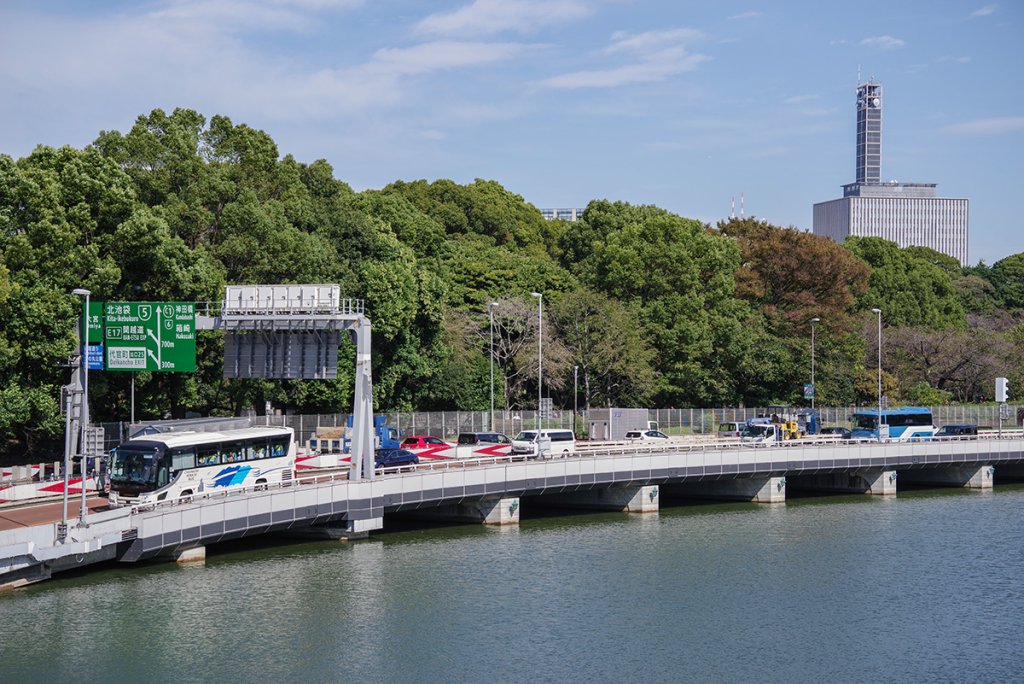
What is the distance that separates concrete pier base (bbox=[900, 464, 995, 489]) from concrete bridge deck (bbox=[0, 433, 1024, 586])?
8cm

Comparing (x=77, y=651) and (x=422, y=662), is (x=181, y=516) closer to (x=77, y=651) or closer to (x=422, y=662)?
(x=77, y=651)

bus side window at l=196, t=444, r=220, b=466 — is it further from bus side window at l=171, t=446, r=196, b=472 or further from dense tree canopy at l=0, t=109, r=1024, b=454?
dense tree canopy at l=0, t=109, r=1024, b=454

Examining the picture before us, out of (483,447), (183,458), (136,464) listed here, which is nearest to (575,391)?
(483,447)

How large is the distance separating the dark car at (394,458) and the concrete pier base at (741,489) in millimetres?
17879

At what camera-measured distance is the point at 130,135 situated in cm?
7838

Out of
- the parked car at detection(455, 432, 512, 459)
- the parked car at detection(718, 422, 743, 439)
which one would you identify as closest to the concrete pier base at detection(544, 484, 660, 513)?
the parked car at detection(455, 432, 512, 459)

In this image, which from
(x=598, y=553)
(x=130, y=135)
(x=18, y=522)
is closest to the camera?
(x=18, y=522)

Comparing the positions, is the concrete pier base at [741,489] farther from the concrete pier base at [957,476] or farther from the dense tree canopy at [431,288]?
the concrete pier base at [957,476]

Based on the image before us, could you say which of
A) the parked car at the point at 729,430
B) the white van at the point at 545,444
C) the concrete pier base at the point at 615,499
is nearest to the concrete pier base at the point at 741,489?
the concrete pier base at the point at 615,499

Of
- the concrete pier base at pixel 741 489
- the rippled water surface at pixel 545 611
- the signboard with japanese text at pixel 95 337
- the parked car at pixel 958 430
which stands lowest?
the rippled water surface at pixel 545 611

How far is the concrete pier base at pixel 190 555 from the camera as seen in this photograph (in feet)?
146

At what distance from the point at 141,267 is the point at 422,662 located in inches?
1521

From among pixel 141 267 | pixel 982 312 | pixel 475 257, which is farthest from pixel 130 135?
pixel 982 312

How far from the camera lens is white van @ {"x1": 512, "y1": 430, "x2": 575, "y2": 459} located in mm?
64625
